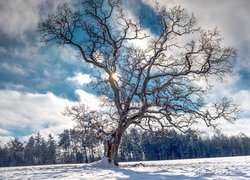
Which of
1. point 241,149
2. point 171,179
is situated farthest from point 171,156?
point 171,179

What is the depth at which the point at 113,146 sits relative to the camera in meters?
18.5

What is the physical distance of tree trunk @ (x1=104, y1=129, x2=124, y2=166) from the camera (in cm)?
1820

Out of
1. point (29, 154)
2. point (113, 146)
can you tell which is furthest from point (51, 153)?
point (113, 146)

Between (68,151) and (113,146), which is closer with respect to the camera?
(113,146)

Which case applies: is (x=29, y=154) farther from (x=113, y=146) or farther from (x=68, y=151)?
(x=113, y=146)

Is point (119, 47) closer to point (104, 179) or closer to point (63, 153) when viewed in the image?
point (104, 179)

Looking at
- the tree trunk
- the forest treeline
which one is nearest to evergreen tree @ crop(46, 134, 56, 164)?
the forest treeline

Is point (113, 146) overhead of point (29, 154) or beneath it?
overhead

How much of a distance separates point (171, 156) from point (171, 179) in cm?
9883

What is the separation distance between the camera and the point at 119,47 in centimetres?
2072

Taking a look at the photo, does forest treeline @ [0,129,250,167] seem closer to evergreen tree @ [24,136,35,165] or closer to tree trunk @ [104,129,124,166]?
evergreen tree @ [24,136,35,165]

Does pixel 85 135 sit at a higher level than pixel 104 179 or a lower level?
higher

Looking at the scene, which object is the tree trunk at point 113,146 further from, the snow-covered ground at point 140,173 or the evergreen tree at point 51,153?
the evergreen tree at point 51,153

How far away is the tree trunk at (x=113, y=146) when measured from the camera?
1820 centimetres
